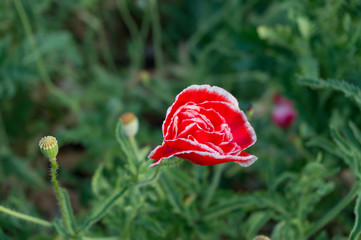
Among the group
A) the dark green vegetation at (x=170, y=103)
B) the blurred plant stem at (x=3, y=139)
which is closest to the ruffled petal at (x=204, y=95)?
the dark green vegetation at (x=170, y=103)

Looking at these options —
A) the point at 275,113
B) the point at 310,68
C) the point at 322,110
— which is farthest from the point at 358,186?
the point at 275,113

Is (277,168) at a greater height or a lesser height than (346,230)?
greater

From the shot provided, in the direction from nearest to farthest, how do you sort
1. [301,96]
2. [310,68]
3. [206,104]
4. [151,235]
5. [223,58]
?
[206,104]
[151,235]
[310,68]
[301,96]
[223,58]

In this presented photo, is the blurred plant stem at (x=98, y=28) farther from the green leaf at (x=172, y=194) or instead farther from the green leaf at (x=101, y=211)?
the green leaf at (x=101, y=211)

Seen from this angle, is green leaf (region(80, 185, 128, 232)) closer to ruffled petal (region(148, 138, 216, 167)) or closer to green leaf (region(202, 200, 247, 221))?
ruffled petal (region(148, 138, 216, 167))

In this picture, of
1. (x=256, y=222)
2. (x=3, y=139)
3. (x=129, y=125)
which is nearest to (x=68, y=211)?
(x=129, y=125)

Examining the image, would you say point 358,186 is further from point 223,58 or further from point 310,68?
point 223,58
